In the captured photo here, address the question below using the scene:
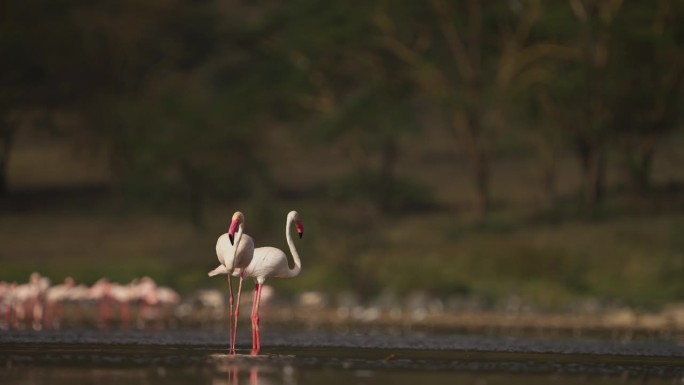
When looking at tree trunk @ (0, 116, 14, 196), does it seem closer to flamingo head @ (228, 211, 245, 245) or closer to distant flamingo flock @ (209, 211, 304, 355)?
distant flamingo flock @ (209, 211, 304, 355)

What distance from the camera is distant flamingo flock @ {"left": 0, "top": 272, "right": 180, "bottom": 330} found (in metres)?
33.8

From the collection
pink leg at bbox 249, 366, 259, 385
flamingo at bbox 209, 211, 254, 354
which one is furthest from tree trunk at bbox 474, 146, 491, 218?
pink leg at bbox 249, 366, 259, 385

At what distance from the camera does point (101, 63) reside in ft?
219

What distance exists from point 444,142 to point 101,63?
910 inches

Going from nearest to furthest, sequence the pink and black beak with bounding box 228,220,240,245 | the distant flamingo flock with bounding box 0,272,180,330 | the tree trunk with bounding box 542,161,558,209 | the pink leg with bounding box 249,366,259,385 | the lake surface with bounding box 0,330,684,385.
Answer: the pink leg with bounding box 249,366,259,385, the lake surface with bounding box 0,330,684,385, the pink and black beak with bounding box 228,220,240,245, the distant flamingo flock with bounding box 0,272,180,330, the tree trunk with bounding box 542,161,558,209

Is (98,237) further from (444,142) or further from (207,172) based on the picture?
(444,142)

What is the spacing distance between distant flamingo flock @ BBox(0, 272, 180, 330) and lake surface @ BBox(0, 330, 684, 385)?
4.57 metres

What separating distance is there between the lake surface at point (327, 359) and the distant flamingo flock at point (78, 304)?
4.57 metres

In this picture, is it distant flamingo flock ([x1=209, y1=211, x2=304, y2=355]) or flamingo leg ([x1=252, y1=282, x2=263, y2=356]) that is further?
distant flamingo flock ([x1=209, y1=211, x2=304, y2=355])

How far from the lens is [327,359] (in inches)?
901

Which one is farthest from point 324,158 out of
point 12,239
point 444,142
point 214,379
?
point 214,379

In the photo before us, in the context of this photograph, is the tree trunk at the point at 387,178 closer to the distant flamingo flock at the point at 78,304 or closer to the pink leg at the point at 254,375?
the distant flamingo flock at the point at 78,304

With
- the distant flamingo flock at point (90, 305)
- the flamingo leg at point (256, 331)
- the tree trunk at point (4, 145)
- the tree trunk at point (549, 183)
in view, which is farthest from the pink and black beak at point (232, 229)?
the tree trunk at point (4, 145)

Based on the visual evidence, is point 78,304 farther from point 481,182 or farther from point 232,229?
point 481,182
